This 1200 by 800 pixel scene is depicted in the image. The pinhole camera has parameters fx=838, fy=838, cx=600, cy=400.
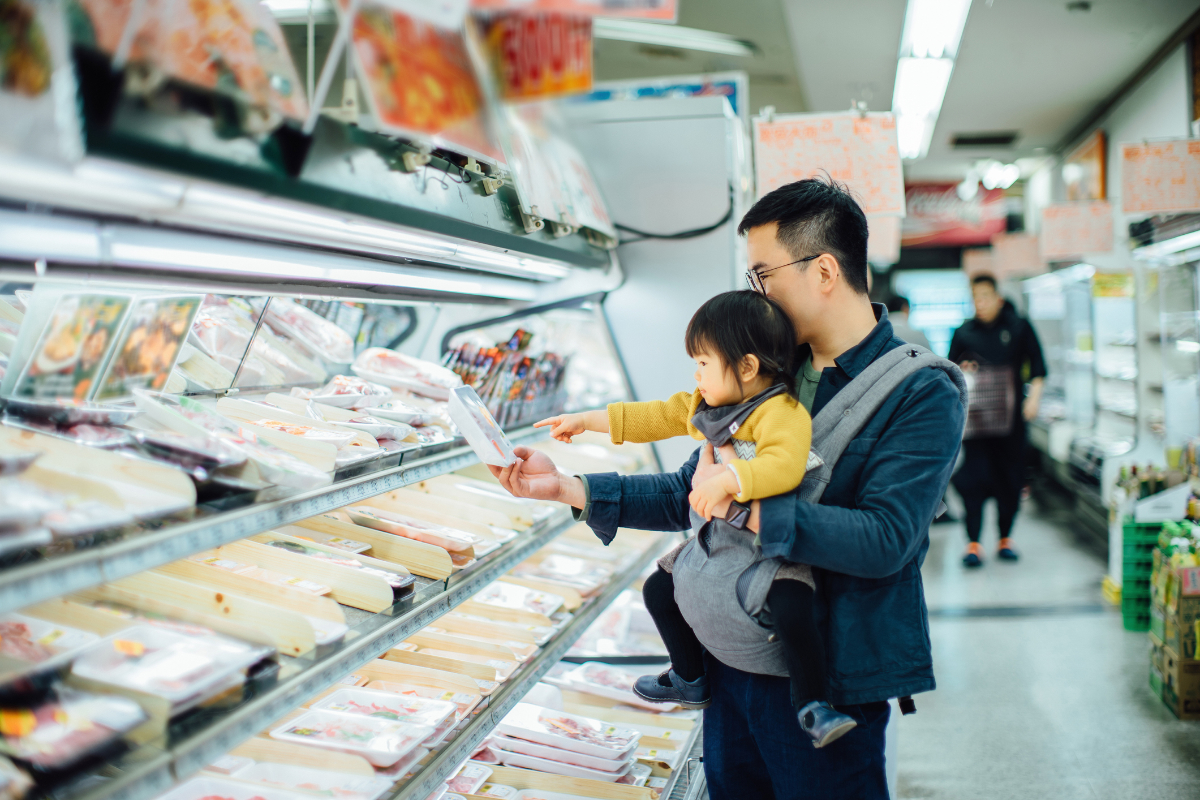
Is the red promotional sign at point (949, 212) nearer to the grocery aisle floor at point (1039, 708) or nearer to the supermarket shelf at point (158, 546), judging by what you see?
the grocery aisle floor at point (1039, 708)

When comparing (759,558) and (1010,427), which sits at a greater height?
(759,558)

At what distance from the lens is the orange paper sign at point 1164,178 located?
415cm

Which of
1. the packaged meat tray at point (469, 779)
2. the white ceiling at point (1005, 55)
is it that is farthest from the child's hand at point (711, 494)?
the white ceiling at point (1005, 55)

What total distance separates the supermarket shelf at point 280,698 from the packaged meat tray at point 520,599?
1.70ft

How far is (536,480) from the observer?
6.15ft

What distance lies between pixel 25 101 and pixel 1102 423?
361 inches

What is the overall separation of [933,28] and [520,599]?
17.4ft

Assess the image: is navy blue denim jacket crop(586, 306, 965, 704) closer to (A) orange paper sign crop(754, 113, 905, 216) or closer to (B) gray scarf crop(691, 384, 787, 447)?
(B) gray scarf crop(691, 384, 787, 447)

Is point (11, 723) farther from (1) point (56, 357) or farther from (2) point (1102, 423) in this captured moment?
(2) point (1102, 423)

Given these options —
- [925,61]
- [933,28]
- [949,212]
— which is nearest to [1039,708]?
[933,28]

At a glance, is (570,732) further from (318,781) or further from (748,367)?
(748,367)

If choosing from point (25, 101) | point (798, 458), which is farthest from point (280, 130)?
point (798, 458)

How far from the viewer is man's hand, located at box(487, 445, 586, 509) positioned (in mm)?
1871

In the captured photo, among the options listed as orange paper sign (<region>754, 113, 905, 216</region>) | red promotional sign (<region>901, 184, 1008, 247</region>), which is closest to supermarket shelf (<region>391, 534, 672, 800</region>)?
orange paper sign (<region>754, 113, 905, 216</region>)
